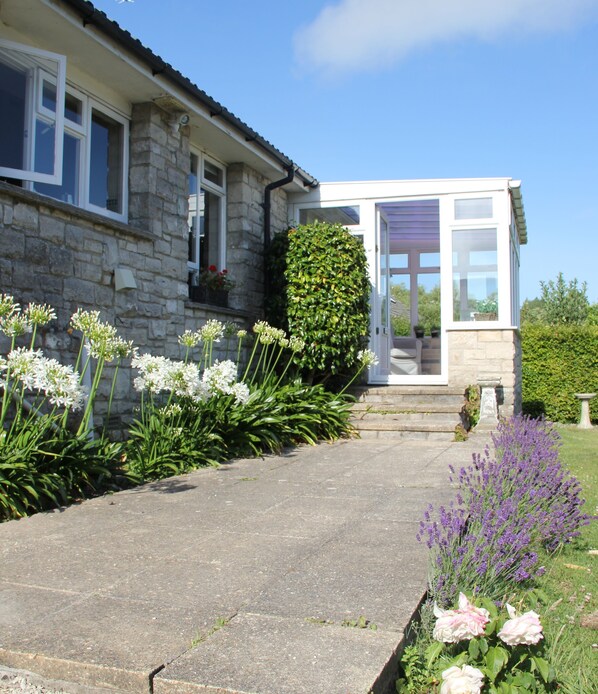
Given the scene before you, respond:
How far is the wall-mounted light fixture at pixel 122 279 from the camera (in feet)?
22.5

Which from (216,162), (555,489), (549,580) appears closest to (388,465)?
(555,489)

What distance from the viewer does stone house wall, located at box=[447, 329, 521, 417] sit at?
32.8 ft

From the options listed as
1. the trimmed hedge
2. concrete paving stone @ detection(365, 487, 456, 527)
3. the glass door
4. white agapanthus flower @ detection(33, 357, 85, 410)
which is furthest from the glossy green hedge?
the trimmed hedge

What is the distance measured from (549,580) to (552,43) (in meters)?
6.12

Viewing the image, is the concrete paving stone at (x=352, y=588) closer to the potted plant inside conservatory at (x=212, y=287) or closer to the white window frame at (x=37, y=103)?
the white window frame at (x=37, y=103)

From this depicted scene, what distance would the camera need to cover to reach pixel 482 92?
8562 millimetres

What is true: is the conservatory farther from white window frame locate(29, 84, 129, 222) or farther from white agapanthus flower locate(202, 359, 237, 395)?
white agapanthus flower locate(202, 359, 237, 395)

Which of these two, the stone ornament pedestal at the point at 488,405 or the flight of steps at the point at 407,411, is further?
the stone ornament pedestal at the point at 488,405

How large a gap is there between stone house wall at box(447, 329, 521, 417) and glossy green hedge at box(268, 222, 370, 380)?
1.54m

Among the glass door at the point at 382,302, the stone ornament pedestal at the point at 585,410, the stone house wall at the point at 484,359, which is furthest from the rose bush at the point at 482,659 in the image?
the stone ornament pedestal at the point at 585,410

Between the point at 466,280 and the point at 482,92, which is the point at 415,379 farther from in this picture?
the point at 482,92

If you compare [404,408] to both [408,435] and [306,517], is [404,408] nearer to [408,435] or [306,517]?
[408,435]

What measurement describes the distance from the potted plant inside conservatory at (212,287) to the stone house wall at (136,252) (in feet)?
0.61

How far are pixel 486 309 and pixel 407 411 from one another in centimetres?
238
